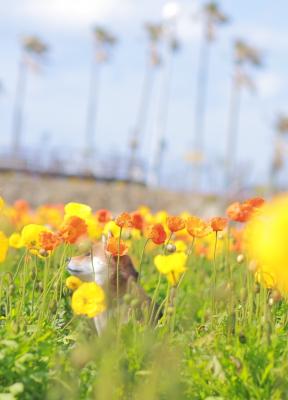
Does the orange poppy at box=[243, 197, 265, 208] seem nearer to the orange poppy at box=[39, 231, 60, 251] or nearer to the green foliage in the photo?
the green foliage

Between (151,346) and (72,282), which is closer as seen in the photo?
(151,346)

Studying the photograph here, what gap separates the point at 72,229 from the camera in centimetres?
396

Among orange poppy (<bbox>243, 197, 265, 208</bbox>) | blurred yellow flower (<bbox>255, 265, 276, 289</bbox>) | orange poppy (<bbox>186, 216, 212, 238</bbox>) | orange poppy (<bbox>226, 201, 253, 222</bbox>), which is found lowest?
blurred yellow flower (<bbox>255, 265, 276, 289</bbox>)

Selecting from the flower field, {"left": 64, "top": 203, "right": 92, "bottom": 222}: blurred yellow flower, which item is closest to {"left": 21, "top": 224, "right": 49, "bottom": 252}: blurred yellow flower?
the flower field

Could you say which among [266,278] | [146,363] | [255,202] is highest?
[255,202]

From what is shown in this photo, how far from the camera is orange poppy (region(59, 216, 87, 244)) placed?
13.0ft

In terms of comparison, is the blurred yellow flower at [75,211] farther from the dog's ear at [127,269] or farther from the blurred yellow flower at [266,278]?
the blurred yellow flower at [266,278]

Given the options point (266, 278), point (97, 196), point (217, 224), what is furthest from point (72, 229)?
point (97, 196)

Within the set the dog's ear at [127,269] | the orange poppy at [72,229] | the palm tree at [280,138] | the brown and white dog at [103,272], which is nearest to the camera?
the orange poppy at [72,229]

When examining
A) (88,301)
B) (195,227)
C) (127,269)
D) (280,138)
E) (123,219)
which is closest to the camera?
(88,301)

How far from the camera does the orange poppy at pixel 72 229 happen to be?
3.95 metres

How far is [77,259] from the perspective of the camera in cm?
459

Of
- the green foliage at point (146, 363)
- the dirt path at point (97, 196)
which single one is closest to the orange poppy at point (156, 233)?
the green foliage at point (146, 363)

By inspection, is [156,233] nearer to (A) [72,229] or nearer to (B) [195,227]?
(B) [195,227]
